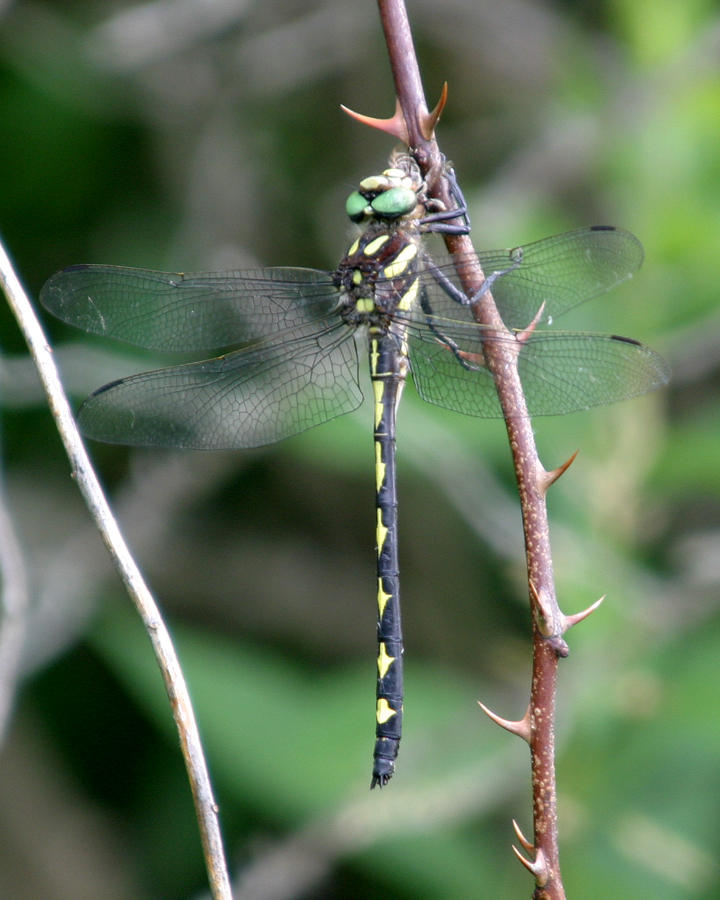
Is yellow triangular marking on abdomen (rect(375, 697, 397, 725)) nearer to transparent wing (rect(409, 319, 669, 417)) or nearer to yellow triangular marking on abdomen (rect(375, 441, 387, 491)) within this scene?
yellow triangular marking on abdomen (rect(375, 441, 387, 491))

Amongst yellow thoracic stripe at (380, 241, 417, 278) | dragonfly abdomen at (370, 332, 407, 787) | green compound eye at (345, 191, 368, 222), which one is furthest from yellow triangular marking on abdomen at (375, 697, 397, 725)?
green compound eye at (345, 191, 368, 222)

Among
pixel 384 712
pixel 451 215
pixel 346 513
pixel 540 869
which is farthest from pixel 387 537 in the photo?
pixel 346 513

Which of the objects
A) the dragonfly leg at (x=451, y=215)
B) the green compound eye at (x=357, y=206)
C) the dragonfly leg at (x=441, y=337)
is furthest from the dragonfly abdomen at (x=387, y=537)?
the dragonfly leg at (x=451, y=215)

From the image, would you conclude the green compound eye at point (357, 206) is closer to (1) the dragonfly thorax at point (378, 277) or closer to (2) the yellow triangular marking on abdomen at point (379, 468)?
(1) the dragonfly thorax at point (378, 277)

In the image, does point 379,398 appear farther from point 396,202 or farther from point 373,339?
point 396,202

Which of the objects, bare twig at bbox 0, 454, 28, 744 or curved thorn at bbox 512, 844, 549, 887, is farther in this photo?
bare twig at bbox 0, 454, 28, 744

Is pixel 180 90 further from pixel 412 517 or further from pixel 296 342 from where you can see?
pixel 296 342

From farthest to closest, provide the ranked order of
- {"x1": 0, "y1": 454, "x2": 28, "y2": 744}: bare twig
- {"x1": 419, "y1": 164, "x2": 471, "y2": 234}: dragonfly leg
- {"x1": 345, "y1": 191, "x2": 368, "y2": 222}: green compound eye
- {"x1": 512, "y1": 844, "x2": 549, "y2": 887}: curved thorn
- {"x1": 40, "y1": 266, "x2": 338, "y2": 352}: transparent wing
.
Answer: {"x1": 40, "y1": 266, "x2": 338, "y2": 352}: transparent wing < {"x1": 345, "y1": 191, "x2": 368, "y2": 222}: green compound eye < {"x1": 0, "y1": 454, "x2": 28, "y2": 744}: bare twig < {"x1": 419, "y1": 164, "x2": 471, "y2": 234}: dragonfly leg < {"x1": 512, "y1": 844, "x2": 549, "y2": 887}: curved thorn
